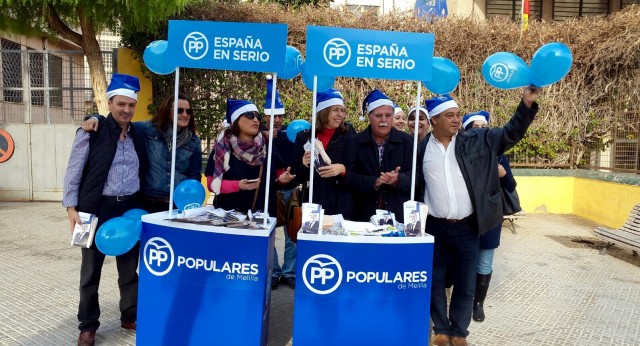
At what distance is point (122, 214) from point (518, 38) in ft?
29.0

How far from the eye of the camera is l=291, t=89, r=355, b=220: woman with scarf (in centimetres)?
412

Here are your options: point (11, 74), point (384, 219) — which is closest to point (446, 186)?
point (384, 219)

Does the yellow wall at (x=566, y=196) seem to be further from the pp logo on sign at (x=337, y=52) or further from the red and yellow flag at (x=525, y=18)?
the pp logo on sign at (x=337, y=52)

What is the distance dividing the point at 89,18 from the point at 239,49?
6881 millimetres

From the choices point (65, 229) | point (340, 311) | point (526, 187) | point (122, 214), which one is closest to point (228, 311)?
point (340, 311)

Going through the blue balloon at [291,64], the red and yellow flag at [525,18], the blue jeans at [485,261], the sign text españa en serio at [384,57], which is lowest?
the blue jeans at [485,261]

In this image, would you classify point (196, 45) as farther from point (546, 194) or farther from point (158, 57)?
point (546, 194)

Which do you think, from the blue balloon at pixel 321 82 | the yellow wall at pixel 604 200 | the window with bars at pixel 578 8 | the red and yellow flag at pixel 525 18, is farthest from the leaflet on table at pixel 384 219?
the window with bars at pixel 578 8

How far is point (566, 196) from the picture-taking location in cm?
1028

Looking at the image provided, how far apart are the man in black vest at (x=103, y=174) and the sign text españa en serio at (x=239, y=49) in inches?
37.0

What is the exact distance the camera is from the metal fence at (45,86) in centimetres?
1010

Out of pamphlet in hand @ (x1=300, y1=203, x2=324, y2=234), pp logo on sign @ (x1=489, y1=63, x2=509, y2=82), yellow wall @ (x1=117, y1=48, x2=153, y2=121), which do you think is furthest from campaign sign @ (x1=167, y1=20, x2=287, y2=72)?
yellow wall @ (x1=117, y1=48, x2=153, y2=121)

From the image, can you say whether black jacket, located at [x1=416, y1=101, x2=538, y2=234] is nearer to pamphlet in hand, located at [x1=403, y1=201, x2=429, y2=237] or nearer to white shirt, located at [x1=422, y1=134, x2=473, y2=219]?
white shirt, located at [x1=422, y1=134, x2=473, y2=219]

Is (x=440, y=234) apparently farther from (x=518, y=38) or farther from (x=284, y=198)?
(x=518, y=38)
